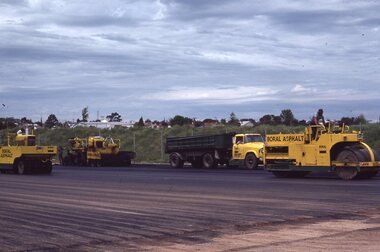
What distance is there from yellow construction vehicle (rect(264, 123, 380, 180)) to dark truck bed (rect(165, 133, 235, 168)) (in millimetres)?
10253

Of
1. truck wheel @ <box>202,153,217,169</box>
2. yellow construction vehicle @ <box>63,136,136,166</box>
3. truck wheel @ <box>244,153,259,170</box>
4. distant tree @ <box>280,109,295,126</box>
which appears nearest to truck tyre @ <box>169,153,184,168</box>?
truck wheel @ <box>202,153,217,169</box>

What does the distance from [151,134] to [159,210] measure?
53.4m

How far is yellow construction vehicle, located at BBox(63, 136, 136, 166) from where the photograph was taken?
1911 inches

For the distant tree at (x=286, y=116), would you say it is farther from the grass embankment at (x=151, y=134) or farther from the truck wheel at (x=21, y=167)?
the truck wheel at (x=21, y=167)

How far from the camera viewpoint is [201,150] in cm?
4150

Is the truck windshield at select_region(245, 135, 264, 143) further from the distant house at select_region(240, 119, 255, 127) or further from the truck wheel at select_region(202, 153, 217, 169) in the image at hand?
the distant house at select_region(240, 119, 255, 127)

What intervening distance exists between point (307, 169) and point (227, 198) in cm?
923

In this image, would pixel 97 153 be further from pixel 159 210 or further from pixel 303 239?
pixel 303 239

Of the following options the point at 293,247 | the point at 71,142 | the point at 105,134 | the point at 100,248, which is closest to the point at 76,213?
the point at 100,248

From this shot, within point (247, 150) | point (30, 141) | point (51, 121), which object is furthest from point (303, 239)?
point (51, 121)

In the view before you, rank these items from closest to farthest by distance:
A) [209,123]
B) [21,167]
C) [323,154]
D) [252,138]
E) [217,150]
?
[323,154]
[21,167]
[252,138]
[217,150]
[209,123]

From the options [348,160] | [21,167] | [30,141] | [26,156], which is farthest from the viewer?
[30,141]

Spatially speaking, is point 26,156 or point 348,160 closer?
point 348,160

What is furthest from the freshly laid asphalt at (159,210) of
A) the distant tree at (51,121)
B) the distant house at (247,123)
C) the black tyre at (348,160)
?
the distant tree at (51,121)
